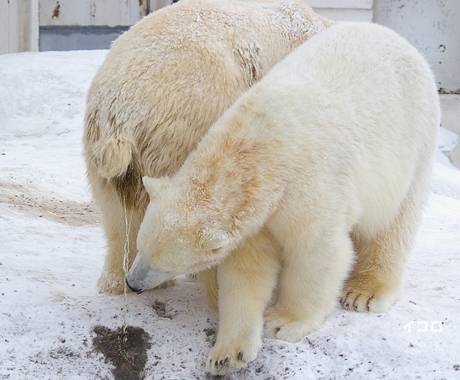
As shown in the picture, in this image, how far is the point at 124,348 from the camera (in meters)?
2.52

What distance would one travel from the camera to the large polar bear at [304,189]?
222 cm

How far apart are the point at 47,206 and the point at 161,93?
2.64 metres

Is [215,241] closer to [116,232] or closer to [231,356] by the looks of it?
[231,356]

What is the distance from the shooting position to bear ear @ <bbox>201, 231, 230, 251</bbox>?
6.98 feet

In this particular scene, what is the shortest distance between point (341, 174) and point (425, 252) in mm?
2128

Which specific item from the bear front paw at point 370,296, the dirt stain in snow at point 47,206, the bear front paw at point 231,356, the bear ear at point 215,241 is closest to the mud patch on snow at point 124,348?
the bear front paw at point 231,356

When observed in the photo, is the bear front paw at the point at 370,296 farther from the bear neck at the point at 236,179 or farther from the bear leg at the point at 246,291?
the bear neck at the point at 236,179

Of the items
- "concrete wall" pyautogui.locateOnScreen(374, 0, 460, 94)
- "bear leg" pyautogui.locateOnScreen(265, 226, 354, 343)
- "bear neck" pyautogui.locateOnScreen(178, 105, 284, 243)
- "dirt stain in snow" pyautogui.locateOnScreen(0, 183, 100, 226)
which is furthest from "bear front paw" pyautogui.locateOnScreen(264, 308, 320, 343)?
"concrete wall" pyautogui.locateOnScreen(374, 0, 460, 94)

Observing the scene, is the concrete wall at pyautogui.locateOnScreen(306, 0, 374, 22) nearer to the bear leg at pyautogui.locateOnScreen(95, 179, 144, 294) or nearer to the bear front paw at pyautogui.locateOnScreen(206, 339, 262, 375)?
the bear leg at pyautogui.locateOnScreen(95, 179, 144, 294)

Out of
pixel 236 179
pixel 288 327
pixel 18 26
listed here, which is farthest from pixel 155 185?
pixel 18 26

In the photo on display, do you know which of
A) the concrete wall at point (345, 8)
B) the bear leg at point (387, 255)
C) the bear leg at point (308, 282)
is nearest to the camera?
the bear leg at point (308, 282)

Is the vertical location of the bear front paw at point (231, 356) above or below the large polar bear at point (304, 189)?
below

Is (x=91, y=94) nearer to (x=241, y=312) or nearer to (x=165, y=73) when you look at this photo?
(x=165, y=73)

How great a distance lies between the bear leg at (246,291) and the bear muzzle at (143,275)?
13.6 inches
